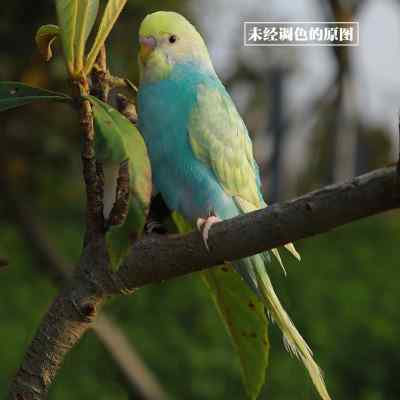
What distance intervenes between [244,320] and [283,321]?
0.05 meters

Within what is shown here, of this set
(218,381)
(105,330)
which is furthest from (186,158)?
(218,381)

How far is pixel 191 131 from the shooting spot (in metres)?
1.04

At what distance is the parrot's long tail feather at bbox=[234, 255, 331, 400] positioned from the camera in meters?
0.80

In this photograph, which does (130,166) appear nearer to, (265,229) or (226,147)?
(265,229)

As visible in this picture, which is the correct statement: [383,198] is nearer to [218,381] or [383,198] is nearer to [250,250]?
[250,250]

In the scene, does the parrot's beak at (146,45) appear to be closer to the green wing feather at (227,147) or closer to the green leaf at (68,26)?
the green wing feather at (227,147)

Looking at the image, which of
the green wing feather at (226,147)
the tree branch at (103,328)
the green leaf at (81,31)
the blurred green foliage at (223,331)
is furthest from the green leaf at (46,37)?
the blurred green foliage at (223,331)

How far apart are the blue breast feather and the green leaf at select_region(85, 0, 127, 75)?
0.22 m

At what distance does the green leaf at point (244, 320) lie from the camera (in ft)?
2.69

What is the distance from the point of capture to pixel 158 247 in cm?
75

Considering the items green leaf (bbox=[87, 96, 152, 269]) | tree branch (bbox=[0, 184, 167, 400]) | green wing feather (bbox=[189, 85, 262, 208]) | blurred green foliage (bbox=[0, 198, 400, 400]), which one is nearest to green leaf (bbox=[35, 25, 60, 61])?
green leaf (bbox=[87, 96, 152, 269])

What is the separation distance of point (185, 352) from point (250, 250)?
2777mm

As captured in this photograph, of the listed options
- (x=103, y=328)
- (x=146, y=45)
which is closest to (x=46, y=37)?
(x=146, y=45)

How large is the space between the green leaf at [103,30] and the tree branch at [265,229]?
177 millimetres
